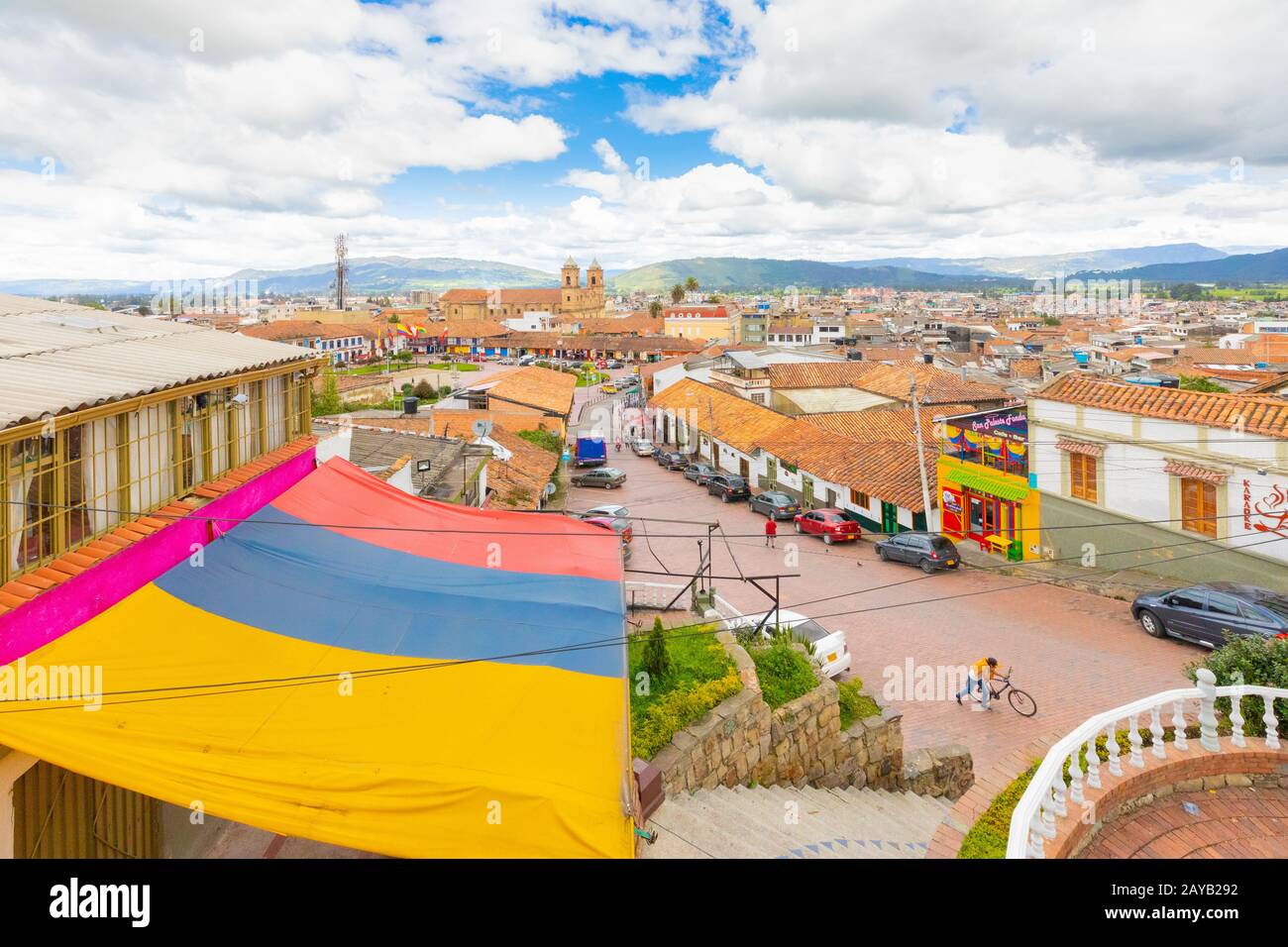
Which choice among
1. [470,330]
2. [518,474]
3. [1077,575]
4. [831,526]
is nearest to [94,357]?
[518,474]

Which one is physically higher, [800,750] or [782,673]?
[782,673]

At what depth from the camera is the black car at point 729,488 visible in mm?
34531

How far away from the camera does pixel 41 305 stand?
12789 mm

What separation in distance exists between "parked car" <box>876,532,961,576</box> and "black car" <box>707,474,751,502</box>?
11449 millimetres

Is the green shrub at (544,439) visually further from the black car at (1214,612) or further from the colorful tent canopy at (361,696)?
the colorful tent canopy at (361,696)

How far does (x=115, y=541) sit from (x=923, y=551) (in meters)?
20.2

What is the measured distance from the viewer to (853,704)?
12.5 m

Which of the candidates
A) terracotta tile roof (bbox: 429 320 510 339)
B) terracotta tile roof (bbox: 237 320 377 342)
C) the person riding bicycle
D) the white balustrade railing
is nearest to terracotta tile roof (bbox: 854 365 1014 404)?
the person riding bicycle

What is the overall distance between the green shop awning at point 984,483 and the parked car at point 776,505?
6580mm

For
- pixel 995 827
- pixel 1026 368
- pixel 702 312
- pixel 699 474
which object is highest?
pixel 702 312

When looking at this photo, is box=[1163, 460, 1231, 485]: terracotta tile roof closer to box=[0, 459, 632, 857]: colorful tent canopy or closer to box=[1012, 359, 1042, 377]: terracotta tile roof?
box=[0, 459, 632, 857]: colorful tent canopy

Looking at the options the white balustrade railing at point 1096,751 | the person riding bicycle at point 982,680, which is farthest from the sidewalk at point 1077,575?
the white balustrade railing at point 1096,751

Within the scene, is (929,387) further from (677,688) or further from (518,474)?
(677,688)
